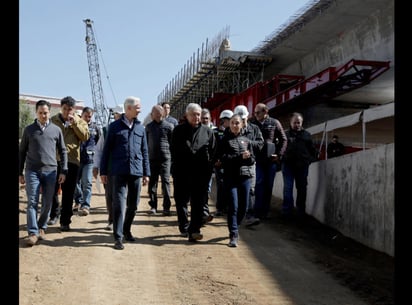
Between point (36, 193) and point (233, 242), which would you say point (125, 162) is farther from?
point (233, 242)

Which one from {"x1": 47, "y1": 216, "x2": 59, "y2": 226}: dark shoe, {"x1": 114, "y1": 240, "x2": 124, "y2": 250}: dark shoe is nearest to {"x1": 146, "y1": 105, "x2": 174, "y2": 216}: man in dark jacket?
{"x1": 47, "y1": 216, "x2": 59, "y2": 226}: dark shoe

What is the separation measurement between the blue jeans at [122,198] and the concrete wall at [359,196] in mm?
3374

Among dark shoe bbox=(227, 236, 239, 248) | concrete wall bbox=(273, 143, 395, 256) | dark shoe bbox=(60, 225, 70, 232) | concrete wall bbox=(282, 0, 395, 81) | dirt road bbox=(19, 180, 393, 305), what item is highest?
concrete wall bbox=(282, 0, 395, 81)

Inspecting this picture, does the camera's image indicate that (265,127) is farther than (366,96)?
No

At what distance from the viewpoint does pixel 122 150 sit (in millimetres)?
7547

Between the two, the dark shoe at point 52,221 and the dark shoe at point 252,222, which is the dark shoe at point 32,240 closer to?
the dark shoe at point 52,221

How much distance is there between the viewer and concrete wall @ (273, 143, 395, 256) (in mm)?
7596

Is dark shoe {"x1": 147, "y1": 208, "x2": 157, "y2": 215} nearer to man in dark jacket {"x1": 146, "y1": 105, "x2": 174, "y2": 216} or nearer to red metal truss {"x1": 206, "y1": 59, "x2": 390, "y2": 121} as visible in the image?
man in dark jacket {"x1": 146, "y1": 105, "x2": 174, "y2": 216}

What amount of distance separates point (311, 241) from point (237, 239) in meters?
1.46

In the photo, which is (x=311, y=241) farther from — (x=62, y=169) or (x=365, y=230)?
(x=62, y=169)

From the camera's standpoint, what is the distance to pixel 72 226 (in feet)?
29.2

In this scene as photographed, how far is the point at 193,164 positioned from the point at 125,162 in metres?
1.03

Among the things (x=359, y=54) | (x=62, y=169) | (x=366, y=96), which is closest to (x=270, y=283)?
(x=62, y=169)

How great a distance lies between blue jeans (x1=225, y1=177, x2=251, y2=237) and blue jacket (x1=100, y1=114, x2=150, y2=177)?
4.20 feet
